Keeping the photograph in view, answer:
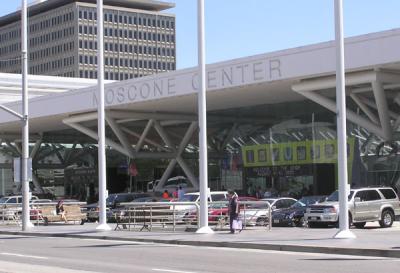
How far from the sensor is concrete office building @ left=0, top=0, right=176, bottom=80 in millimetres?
53312

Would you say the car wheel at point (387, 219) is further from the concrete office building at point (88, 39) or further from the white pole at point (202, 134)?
the concrete office building at point (88, 39)

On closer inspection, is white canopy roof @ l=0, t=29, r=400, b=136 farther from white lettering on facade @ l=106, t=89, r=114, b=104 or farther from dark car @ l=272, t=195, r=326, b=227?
dark car @ l=272, t=195, r=326, b=227

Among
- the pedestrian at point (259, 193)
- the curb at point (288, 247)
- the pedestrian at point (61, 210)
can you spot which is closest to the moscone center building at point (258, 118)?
the pedestrian at point (259, 193)

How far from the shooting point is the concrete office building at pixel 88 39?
53312mm

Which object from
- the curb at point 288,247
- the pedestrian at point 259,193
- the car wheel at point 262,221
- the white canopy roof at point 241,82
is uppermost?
the white canopy roof at point 241,82

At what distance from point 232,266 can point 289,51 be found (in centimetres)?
2326

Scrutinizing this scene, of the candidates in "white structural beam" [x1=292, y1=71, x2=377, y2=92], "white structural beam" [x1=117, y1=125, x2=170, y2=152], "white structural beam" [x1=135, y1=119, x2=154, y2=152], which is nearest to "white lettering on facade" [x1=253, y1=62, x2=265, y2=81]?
"white structural beam" [x1=292, y1=71, x2=377, y2=92]

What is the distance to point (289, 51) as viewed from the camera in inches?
1496

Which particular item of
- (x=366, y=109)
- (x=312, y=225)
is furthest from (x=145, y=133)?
(x=312, y=225)

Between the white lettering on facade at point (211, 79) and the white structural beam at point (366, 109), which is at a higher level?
the white lettering on facade at point (211, 79)

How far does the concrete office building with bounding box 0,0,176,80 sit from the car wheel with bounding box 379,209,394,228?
21.9m

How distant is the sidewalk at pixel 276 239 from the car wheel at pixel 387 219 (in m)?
5.96

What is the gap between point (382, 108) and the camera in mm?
40062

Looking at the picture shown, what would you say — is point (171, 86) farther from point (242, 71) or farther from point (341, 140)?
point (341, 140)
